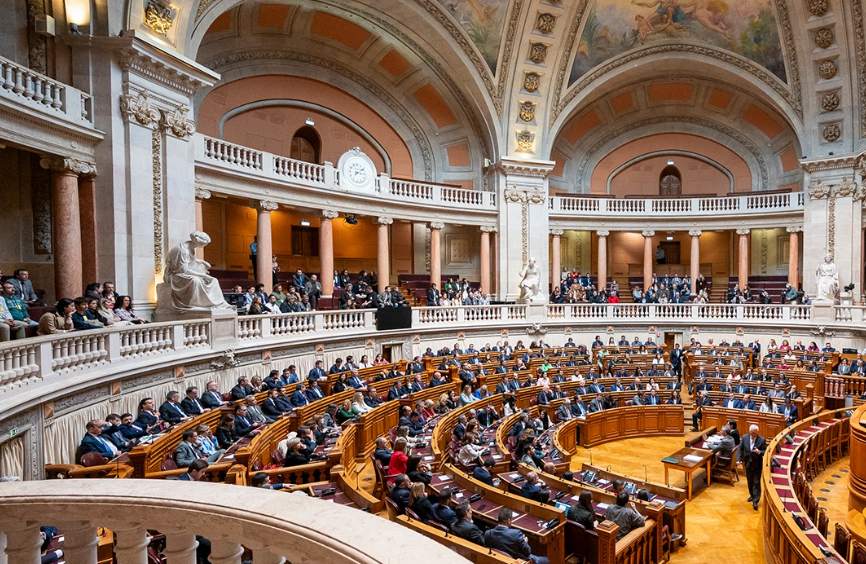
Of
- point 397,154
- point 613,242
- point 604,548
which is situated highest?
point 397,154

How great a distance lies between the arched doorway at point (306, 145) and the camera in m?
22.5

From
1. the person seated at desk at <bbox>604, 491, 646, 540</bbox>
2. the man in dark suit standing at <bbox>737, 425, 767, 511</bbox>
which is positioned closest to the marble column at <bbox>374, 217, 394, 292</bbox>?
the man in dark suit standing at <bbox>737, 425, 767, 511</bbox>

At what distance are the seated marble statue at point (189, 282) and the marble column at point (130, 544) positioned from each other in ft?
35.2

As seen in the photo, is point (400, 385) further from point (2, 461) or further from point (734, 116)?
point (734, 116)

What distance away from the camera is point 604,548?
613cm

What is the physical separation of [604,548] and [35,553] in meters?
5.71

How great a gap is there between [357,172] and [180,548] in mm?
19003

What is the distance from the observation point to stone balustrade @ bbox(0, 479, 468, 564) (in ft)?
5.48

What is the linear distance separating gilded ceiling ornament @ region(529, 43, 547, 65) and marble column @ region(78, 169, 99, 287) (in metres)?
17.8

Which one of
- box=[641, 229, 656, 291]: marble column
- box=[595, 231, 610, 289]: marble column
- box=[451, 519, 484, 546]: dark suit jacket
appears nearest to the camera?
box=[451, 519, 484, 546]: dark suit jacket

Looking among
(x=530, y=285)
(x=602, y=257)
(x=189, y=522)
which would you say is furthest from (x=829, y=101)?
(x=189, y=522)

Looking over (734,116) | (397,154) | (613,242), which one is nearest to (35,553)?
(397,154)

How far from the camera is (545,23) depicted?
22547 millimetres

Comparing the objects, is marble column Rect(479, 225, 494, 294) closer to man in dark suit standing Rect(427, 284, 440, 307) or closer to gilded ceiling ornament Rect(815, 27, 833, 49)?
man in dark suit standing Rect(427, 284, 440, 307)
